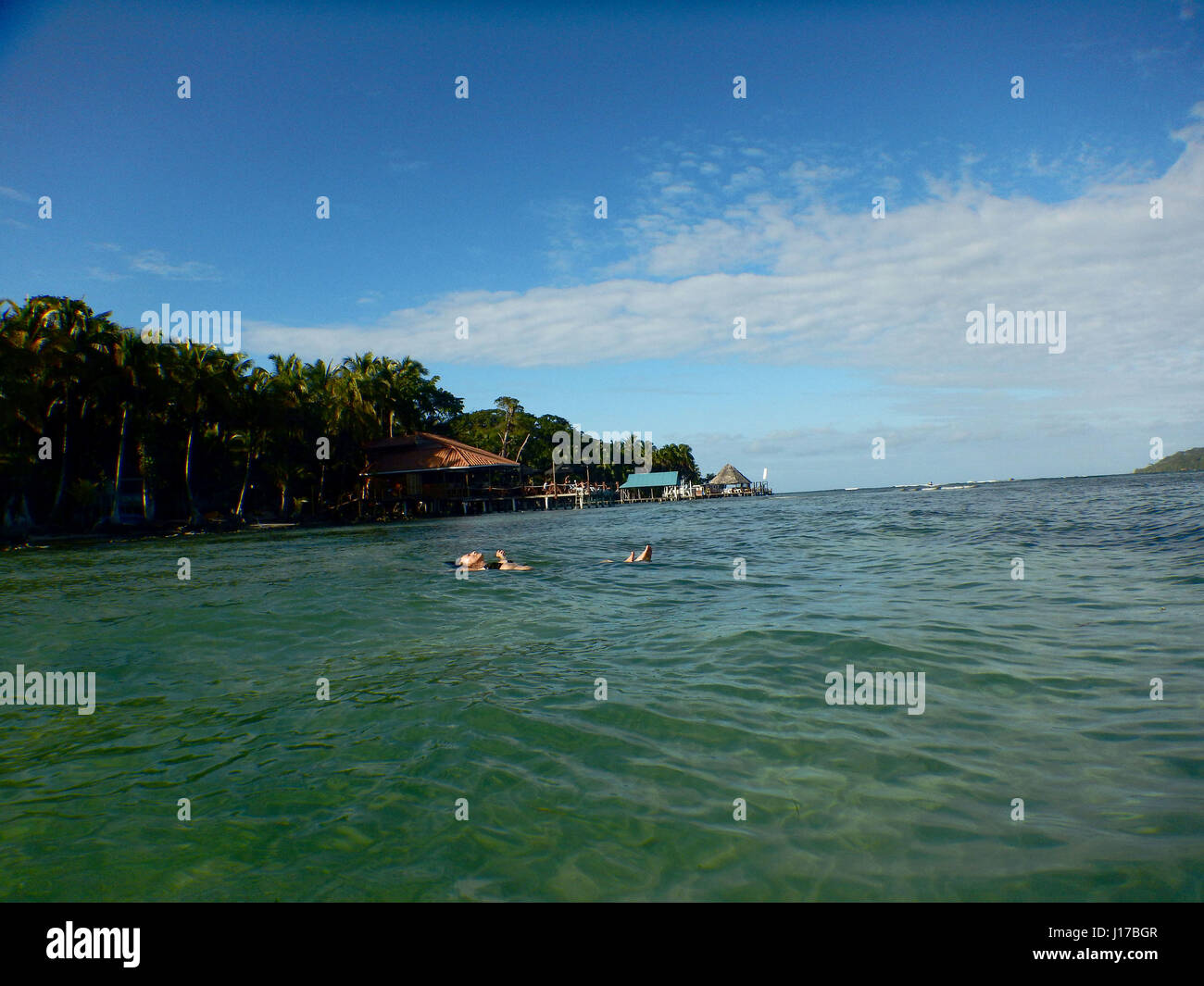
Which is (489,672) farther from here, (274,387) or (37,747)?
(274,387)

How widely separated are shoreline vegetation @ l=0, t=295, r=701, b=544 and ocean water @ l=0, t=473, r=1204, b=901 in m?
30.3

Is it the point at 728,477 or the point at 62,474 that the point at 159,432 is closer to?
the point at 62,474

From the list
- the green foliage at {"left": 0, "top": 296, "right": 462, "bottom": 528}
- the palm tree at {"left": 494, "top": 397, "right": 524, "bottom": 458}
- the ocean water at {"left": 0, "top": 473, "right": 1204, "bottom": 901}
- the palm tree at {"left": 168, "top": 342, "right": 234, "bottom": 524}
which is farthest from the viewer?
the palm tree at {"left": 494, "top": 397, "right": 524, "bottom": 458}

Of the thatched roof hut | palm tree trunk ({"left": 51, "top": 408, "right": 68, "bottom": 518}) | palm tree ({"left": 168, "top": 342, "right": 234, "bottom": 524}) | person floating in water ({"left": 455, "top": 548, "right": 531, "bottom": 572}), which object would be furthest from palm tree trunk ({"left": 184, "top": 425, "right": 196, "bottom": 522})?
the thatched roof hut

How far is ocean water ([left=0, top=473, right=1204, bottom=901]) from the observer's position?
9.34 feet

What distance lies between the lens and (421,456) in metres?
50.8

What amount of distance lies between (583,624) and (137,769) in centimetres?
498

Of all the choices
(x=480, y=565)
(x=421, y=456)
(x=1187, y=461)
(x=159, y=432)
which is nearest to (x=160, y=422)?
(x=159, y=432)

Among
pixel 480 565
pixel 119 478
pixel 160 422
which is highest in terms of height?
pixel 160 422

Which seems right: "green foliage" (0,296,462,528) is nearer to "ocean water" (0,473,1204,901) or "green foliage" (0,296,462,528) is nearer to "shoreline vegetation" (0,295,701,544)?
"shoreline vegetation" (0,295,701,544)

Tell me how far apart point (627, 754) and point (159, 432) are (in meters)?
Answer: 44.4

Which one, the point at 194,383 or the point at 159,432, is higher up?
the point at 194,383

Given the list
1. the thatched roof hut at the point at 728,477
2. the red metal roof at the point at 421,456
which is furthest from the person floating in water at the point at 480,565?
the thatched roof hut at the point at 728,477
